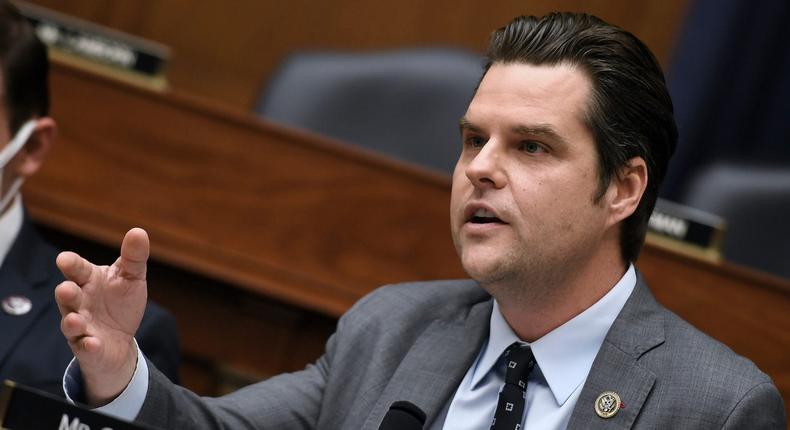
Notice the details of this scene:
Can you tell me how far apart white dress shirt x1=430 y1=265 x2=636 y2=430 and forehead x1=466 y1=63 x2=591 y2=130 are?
22 centimetres

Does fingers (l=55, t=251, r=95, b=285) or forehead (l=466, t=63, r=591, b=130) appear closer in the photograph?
fingers (l=55, t=251, r=95, b=285)

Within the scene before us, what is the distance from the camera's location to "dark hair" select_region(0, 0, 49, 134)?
1.69 metres

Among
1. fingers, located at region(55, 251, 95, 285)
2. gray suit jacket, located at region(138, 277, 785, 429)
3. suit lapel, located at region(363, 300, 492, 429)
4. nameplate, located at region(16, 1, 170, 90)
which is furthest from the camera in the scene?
nameplate, located at region(16, 1, 170, 90)

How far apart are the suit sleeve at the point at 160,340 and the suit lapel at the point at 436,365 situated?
36 centimetres

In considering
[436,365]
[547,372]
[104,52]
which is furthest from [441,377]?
[104,52]

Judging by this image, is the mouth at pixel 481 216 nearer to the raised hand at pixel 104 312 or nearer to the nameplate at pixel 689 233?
the raised hand at pixel 104 312

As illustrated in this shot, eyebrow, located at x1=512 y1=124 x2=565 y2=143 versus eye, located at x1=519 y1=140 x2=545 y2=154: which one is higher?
eyebrow, located at x1=512 y1=124 x2=565 y2=143

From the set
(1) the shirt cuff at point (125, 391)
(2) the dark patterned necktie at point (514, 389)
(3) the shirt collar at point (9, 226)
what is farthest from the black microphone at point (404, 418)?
(3) the shirt collar at point (9, 226)

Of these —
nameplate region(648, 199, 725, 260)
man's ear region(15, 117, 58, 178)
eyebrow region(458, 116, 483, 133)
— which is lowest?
man's ear region(15, 117, 58, 178)

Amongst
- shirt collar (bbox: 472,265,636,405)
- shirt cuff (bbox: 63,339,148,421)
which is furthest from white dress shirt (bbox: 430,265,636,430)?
shirt cuff (bbox: 63,339,148,421)

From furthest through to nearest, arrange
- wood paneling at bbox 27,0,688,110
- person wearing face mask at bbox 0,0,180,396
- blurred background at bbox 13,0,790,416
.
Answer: wood paneling at bbox 27,0,688,110 → blurred background at bbox 13,0,790,416 → person wearing face mask at bbox 0,0,180,396

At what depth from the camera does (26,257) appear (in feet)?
5.49

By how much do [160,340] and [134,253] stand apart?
0.47m

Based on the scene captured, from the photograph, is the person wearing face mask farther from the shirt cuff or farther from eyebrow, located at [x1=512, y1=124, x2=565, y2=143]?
eyebrow, located at [x1=512, y1=124, x2=565, y2=143]
